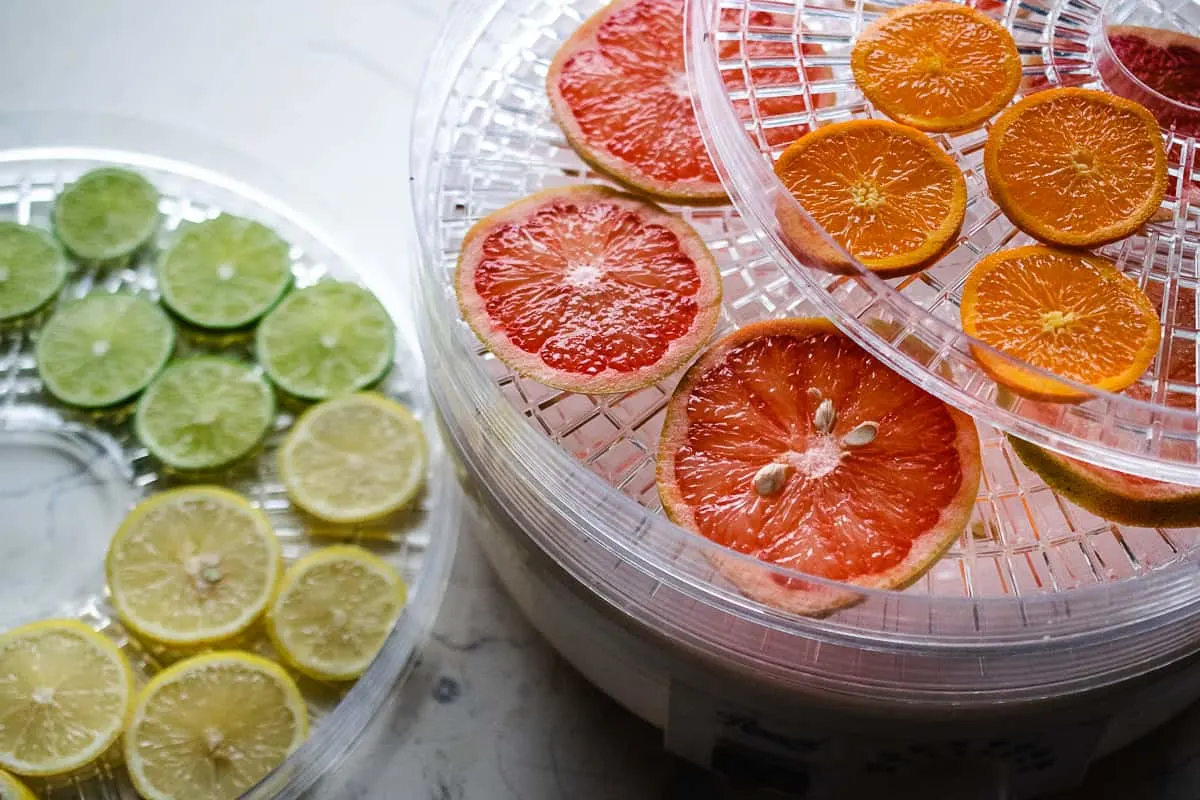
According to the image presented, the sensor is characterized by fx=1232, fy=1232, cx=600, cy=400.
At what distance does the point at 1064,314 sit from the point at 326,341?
90 centimetres

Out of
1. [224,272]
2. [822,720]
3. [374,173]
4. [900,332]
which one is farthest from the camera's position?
[374,173]

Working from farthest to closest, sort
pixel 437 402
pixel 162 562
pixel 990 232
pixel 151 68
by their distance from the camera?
pixel 151 68 < pixel 162 562 < pixel 437 402 < pixel 990 232

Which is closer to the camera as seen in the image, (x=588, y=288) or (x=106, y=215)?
(x=588, y=288)

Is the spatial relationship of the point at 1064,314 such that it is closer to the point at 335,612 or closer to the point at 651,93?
the point at 651,93

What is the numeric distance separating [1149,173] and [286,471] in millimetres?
977

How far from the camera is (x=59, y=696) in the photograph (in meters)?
1.33

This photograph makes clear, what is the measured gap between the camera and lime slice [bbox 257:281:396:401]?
1.54 metres

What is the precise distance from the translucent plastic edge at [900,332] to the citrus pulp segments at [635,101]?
16 cm

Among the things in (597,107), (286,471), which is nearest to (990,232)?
(597,107)

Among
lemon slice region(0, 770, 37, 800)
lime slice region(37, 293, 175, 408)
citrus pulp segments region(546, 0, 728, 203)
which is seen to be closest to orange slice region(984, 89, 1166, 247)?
citrus pulp segments region(546, 0, 728, 203)

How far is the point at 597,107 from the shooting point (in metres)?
1.31

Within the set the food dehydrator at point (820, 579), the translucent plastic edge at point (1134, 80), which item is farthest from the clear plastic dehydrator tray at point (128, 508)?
the translucent plastic edge at point (1134, 80)

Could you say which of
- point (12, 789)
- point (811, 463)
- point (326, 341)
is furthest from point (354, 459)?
point (811, 463)

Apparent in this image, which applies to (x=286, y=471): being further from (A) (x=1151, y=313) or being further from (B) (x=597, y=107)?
(A) (x=1151, y=313)
